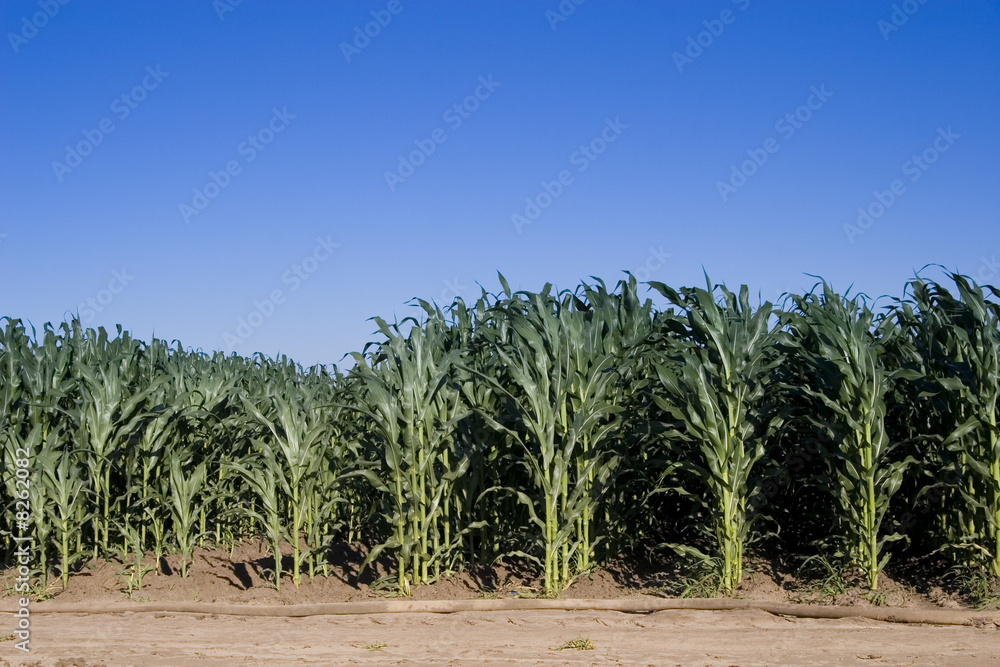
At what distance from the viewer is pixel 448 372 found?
7734 mm

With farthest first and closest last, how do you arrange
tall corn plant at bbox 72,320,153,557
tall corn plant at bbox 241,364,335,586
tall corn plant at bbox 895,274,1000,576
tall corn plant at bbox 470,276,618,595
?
tall corn plant at bbox 72,320,153,557
tall corn plant at bbox 241,364,335,586
tall corn plant at bbox 470,276,618,595
tall corn plant at bbox 895,274,1000,576

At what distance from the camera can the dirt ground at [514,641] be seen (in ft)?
17.7

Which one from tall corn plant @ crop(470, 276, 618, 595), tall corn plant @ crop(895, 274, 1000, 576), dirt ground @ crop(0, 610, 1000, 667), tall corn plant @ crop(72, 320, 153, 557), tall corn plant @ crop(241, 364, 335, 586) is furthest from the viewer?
tall corn plant @ crop(72, 320, 153, 557)

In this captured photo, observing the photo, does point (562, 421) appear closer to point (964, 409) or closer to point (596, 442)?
point (596, 442)

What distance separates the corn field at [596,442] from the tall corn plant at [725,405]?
22 millimetres

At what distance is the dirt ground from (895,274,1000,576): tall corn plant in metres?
1.02

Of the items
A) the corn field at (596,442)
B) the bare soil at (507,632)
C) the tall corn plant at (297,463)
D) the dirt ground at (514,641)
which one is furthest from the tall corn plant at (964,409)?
the tall corn plant at (297,463)

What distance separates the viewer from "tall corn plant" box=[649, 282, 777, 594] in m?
6.69

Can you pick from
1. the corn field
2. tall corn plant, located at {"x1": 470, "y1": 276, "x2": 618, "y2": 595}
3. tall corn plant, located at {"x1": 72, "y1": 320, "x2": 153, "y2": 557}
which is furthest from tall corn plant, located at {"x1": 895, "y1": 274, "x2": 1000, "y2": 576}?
tall corn plant, located at {"x1": 72, "y1": 320, "x2": 153, "y2": 557}

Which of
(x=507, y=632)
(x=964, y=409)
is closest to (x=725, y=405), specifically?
(x=964, y=409)

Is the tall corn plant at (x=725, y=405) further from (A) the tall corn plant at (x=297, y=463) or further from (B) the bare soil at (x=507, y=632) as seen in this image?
(A) the tall corn plant at (x=297, y=463)

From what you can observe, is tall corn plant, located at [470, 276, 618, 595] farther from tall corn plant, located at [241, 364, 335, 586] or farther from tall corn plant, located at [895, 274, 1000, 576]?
tall corn plant, located at [895, 274, 1000, 576]

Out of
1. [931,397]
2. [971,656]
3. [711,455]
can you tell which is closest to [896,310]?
[931,397]

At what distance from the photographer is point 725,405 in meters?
6.86
